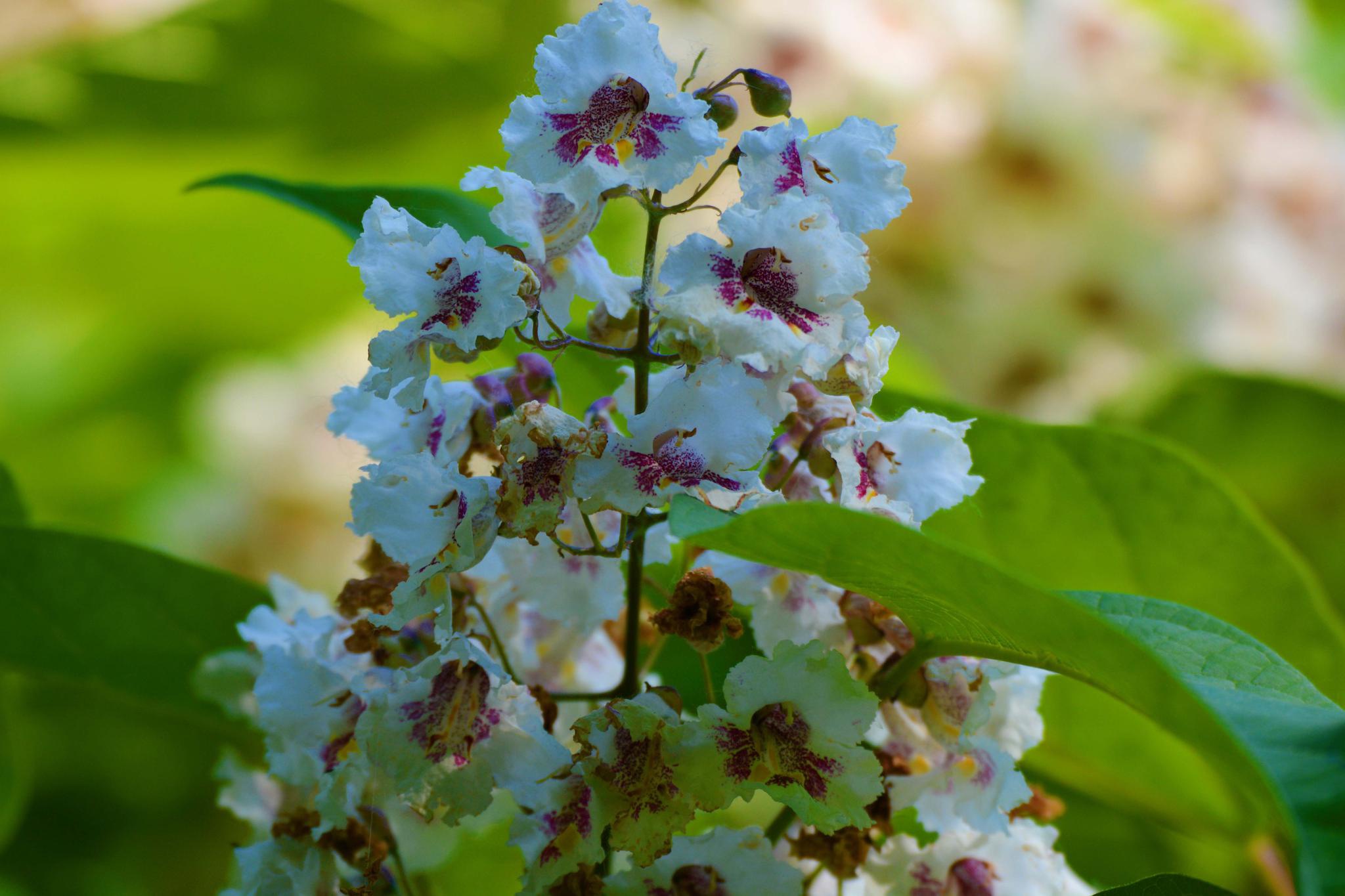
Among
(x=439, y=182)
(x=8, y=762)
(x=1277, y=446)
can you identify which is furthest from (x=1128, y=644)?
(x=439, y=182)

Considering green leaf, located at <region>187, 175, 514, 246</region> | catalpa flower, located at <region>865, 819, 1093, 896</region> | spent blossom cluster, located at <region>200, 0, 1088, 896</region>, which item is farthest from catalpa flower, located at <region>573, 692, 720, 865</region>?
green leaf, located at <region>187, 175, 514, 246</region>

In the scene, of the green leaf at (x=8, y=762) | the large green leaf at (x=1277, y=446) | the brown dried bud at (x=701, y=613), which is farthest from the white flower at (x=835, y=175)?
the large green leaf at (x=1277, y=446)

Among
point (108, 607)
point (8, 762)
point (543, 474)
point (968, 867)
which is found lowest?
point (8, 762)

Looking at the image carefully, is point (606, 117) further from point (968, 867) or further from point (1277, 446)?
point (1277, 446)

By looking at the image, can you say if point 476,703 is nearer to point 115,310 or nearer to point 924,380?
point 924,380

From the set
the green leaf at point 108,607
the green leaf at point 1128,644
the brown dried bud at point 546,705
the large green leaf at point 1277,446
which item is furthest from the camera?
the large green leaf at point 1277,446

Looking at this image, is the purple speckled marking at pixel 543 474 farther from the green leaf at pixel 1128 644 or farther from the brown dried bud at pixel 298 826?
the brown dried bud at pixel 298 826

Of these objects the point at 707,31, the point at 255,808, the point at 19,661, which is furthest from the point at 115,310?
the point at 255,808
